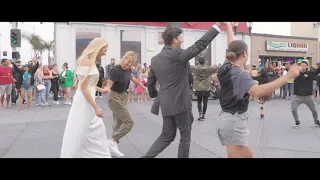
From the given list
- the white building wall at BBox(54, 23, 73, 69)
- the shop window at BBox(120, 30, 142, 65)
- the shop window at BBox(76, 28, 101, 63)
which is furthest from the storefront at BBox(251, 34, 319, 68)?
the white building wall at BBox(54, 23, 73, 69)

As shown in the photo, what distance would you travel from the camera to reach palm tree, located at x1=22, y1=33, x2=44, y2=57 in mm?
51469

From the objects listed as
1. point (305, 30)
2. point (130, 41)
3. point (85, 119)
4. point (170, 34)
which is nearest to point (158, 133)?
point (85, 119)

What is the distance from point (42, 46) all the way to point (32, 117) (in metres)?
46.2

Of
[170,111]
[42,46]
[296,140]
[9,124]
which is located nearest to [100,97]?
[9,124]

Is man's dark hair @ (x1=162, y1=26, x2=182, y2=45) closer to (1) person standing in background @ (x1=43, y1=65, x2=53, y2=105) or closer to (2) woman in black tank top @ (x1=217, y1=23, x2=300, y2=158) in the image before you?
(2) woman in black tank top @ (x1=217, y1=23, x2=300, y2=158)

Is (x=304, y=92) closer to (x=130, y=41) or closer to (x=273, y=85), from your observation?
(x=273, y=85)

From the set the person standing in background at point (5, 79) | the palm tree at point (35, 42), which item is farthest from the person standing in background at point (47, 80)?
the palm tree at point (35, 42)

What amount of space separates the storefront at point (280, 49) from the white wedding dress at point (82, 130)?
93.1 feet

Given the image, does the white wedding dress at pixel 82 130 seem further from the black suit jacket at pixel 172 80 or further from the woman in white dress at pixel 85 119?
the black suit jacket at pixel 172 80

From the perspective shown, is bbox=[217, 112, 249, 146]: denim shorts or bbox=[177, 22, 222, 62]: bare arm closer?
bbox=[217, 112, 249, 146]: denim shorts

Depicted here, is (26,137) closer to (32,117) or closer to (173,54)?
(32,117)

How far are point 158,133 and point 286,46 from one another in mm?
30324

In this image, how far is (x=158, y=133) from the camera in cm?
717

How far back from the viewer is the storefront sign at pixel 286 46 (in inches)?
1280
